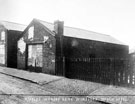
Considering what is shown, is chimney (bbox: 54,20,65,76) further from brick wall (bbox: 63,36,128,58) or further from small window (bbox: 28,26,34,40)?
small window (bbox: 28,26,34,40)

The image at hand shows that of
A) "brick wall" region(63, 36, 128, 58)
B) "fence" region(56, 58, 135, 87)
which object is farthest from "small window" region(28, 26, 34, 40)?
"fence" region(56, 58, 135, 87)

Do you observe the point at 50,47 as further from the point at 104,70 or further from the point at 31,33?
the point at 104,70

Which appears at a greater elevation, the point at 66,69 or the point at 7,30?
the point at 7,30

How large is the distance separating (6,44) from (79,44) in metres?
11.8

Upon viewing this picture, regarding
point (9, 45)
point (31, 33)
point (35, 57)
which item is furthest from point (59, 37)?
point (9, 45)

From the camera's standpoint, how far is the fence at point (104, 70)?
8.23m

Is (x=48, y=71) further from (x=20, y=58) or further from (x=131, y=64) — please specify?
(x=131, y=64)

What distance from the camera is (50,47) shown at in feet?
43.4

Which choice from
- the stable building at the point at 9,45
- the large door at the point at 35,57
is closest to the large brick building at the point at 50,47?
the large door at the point at 35,57

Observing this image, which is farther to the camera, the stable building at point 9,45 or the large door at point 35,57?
the stable building at point 9,45

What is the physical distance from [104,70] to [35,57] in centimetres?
901

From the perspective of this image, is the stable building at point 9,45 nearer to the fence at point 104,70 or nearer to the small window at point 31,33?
the small window at point 31,33

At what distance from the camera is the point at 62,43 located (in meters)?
13.2

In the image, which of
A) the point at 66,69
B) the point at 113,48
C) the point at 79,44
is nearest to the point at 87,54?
the point at 79,44
